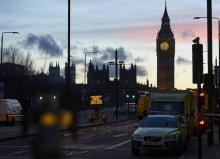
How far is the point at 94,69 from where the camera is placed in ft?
654

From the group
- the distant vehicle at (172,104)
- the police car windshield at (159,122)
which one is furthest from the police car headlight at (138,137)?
the distant vehicle at (172,104)

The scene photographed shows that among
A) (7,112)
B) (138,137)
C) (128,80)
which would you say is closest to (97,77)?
(128,80)

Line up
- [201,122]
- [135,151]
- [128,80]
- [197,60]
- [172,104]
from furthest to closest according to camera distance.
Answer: [128,80] → [172,104] → [135,151] → [197,60] → [201,122]

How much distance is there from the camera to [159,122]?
24.1 meters

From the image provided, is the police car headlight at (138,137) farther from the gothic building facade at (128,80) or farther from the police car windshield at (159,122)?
the gothic building facade at (128,80)

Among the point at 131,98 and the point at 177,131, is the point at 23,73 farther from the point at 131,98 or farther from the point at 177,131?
the point at 177,131

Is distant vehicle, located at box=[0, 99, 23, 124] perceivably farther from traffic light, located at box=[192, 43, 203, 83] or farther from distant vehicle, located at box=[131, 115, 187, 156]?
traffic light, located at box=[192, 43, 203, 83]

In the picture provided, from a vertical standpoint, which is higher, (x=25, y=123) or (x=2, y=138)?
(x=25, y=123)

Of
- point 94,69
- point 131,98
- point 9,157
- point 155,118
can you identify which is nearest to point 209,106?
point 155,118

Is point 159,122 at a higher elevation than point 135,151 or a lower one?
higher

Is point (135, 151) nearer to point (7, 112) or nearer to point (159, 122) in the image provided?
point (159, 122)

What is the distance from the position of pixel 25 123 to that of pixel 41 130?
124 millimetres

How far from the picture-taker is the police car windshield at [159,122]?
78.4 feet

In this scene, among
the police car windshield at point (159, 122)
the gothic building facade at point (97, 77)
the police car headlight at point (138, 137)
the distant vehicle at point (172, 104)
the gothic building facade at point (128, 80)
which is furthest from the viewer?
the gothic building facade at point (128, 80)
